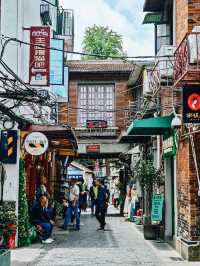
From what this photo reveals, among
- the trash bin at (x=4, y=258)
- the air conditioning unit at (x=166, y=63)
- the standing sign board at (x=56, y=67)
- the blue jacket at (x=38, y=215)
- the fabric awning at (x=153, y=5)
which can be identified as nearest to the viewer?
the trash bin at (x=4, y=258)

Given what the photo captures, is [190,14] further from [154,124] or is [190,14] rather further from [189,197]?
[189,197]

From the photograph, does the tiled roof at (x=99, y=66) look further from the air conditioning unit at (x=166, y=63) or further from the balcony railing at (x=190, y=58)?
the balcony railing at (x=190, y=58)

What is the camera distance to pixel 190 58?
456 inches

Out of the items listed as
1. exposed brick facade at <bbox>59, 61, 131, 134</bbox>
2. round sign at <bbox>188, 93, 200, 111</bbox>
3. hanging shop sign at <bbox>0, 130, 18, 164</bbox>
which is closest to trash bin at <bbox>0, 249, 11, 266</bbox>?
round sign at <bbox>188, 93, 200, 111</bbox>

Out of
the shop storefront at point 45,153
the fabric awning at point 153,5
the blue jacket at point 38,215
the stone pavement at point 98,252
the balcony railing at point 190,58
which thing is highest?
the fabric awning at point 153,5

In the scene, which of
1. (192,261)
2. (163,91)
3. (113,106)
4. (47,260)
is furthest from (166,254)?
(113,106)

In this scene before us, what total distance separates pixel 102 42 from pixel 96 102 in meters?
21.5

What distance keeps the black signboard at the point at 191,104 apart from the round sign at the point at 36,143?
→ 4592 mm

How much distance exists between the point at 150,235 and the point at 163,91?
432 cm

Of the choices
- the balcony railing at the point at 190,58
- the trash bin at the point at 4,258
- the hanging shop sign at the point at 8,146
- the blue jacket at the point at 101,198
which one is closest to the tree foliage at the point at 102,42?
the blue jacket at the point at 101,198

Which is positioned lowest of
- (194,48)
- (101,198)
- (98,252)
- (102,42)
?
(98,252)

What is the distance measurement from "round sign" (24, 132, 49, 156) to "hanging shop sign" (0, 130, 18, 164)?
451mm

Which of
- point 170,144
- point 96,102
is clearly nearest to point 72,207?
point 170,144

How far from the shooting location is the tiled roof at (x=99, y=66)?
98.1ft
